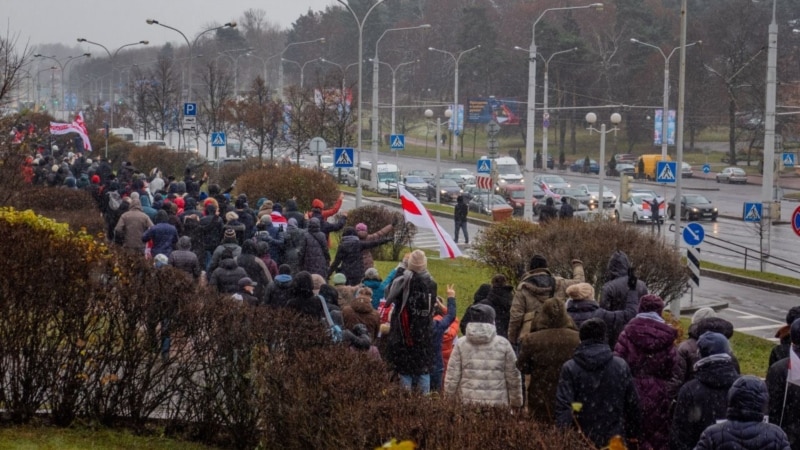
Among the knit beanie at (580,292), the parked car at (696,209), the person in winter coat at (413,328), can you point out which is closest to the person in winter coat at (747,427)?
the knit beanie at (580,292)

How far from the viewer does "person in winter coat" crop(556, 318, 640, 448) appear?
748 centimetres

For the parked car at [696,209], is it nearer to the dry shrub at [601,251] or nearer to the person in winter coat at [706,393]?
the dry shrub at [601,251]

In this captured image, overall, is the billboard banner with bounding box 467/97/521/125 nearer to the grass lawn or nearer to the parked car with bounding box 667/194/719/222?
the parked car with bounding box 667/194/719/222

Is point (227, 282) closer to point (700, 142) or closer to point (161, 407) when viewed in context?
point (161, 407)

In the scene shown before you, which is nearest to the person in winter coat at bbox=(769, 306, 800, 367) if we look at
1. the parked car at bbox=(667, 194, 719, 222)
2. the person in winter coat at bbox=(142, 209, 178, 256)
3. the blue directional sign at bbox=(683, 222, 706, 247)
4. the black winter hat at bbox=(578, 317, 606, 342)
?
the black winter hat at bbox=(578, 317, 606, 342)

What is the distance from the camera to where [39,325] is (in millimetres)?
9227

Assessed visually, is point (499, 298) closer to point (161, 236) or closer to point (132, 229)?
point (161, 236)

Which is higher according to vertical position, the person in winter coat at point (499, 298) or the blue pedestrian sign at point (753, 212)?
the person in winter coat at point (499, 298)

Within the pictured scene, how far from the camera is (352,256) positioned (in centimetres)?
1617

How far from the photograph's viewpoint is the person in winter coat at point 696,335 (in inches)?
328

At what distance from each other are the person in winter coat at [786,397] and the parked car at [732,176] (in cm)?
6437

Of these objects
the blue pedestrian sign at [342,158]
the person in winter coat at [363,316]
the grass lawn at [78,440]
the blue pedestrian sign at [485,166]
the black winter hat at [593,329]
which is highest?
the blue pedestrian sign at [342,158]

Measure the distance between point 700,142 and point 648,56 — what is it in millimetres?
9781

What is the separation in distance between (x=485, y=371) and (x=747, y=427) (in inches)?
115
